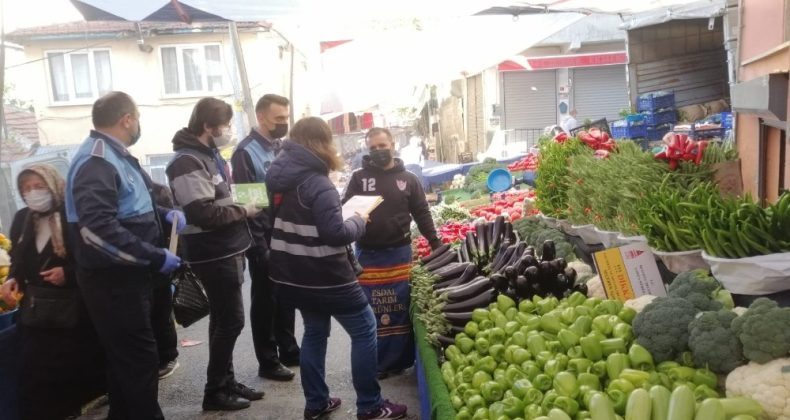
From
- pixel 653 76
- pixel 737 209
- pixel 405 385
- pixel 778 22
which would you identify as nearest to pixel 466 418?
pixel 737 209

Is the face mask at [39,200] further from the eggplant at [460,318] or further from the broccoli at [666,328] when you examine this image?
the broccoli at [666,328]

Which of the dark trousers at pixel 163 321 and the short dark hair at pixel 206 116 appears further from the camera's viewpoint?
the dark trousers at pixel 163 321

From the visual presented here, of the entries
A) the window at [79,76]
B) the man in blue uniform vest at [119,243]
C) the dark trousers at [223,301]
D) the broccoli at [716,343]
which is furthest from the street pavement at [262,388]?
the window at [79,76]

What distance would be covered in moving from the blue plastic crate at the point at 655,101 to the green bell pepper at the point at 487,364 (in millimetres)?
9147

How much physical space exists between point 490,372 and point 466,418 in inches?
14.2

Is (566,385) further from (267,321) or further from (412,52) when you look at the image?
(412,52)

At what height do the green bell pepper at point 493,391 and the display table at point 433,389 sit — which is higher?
the green bell pepper at point 493,391

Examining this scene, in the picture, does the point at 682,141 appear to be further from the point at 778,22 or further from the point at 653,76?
the point at 653,76

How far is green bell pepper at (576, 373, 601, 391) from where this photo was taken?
8.10 feet

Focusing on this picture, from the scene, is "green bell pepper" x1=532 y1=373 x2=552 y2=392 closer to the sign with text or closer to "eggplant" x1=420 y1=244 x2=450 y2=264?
the sign with text

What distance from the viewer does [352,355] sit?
13.5 ft

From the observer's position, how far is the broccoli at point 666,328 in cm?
252

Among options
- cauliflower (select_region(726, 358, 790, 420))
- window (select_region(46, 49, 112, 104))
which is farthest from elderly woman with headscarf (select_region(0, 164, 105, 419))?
window (select_region(46, 49, 112, 104))

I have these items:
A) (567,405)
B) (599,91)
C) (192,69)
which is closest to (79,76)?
(192,69)
